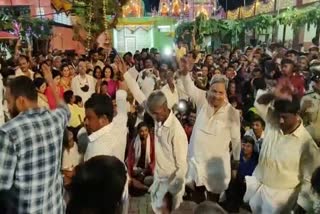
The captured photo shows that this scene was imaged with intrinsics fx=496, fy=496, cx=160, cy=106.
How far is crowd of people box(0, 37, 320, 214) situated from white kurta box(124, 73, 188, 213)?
0.4 inches

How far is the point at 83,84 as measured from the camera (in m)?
8.76

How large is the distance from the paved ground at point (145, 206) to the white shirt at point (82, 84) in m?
2.37

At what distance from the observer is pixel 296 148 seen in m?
4.25

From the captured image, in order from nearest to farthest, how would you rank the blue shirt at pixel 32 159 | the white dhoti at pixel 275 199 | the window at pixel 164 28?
the blue shirt at pixel 32 159, the white dhoti at pixel 275 199, the window at pixel 164 28

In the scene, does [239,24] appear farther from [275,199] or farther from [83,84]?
[275,199]

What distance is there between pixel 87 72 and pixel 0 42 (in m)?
9.52

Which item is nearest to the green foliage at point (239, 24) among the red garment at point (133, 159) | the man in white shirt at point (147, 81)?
the man in white shirt at point (147, 81)

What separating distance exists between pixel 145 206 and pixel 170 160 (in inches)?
72.4

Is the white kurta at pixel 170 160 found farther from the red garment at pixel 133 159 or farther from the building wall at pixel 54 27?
the building wall at pixel 54 27

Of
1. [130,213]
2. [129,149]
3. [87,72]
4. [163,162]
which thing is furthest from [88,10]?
[163,162]

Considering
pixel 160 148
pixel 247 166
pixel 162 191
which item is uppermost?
pixel 160 148

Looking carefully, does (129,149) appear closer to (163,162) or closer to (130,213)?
(130,213)

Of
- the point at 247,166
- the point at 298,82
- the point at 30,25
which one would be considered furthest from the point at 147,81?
the point at 30,25

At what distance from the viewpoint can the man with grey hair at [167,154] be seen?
4762mm
